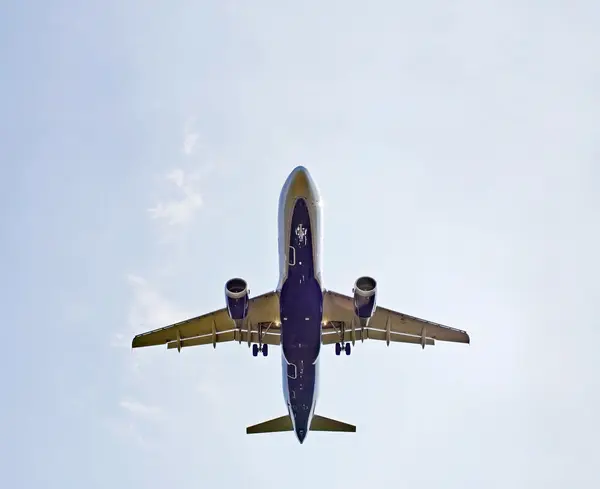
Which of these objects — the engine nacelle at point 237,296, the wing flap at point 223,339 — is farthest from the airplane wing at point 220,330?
the engine nacelle at point 237,296

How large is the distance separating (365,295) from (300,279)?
2.90 metres

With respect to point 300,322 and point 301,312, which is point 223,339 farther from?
point 301,312

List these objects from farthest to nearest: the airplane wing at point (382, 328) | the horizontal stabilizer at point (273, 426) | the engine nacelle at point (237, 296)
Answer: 1. the horizontal stabilizer at point (273, 426)
2. the airplane wing at point (382, 328)
3. the engine nacelle at point (237, 296)

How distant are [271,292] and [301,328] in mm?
3170

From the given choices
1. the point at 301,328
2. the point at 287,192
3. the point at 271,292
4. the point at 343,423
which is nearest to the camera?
the point at 287,192

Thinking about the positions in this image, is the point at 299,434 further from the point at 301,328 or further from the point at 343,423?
the point at 301,328

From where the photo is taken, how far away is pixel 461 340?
107 feet

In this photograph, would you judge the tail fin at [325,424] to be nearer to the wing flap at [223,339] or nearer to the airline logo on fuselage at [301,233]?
the wing flap at [223,339]

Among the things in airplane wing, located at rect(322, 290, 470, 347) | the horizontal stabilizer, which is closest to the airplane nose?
airplane wing, located at rect(322, 290, 470, 347)

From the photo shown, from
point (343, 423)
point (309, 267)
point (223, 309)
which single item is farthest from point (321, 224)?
point (343, 423)

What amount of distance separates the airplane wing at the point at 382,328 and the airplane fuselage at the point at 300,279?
2912 mm

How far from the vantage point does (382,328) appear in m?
33.2

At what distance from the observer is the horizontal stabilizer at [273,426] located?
34.5 m

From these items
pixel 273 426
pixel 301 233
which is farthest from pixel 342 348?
pixel 301 233
